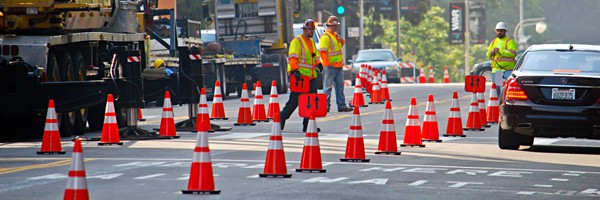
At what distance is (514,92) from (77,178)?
898 centimetres

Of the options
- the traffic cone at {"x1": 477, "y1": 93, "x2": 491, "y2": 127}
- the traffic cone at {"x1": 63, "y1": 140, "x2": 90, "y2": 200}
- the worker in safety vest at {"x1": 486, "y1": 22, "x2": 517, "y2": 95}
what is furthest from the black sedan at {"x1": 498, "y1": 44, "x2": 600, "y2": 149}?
the traffic cone at {"x1": 63, "y1": 140, "x2": 90, "y2": 200}

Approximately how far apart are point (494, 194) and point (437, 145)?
6.65 m

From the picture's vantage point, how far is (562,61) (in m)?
19.0

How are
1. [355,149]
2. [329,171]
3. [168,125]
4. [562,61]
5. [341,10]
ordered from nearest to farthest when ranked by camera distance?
[329,171] < [355,149] < [562,61] < [168,125] < [341,10]

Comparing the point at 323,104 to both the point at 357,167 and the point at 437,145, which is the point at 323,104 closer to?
the point at 437,145

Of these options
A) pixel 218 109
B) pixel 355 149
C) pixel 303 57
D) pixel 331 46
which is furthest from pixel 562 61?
pixel 218 109

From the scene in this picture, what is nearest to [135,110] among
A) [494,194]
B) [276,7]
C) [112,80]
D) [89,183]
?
[112,80]

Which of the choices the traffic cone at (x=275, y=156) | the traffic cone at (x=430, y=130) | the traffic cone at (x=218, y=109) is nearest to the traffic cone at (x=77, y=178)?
the traffic cone at (x=275, y=156)

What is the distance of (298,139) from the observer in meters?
21.2

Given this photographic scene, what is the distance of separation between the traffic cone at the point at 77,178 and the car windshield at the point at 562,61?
929 centimetres

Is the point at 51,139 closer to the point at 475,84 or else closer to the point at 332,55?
the point at 475,84

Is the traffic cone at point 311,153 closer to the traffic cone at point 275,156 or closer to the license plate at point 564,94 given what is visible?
the traffic cone at point 275,156

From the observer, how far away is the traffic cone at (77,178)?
34.7ft

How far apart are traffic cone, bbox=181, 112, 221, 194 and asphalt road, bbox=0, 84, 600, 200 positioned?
0.39ft
